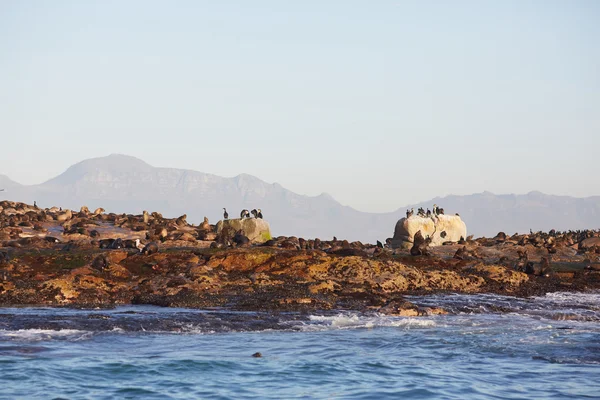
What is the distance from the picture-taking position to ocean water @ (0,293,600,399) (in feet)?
48.5

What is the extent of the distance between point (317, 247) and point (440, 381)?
26984 millimetres

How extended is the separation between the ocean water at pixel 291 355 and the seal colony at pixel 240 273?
205 cm

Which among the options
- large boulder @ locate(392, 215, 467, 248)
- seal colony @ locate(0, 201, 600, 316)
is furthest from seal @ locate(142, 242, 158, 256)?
large boulder @ locate(392, 215, 467, 248)

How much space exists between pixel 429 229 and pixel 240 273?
64.1 feet

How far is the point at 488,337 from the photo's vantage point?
70.2 ft

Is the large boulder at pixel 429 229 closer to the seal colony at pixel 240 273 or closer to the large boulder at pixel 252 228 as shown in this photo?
the seal colony at pixel 240 273

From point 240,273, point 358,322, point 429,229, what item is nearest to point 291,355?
point 358,322

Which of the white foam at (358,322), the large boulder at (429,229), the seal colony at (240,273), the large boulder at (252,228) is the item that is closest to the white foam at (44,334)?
the seal colony at (240,273)

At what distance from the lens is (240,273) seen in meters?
31.8

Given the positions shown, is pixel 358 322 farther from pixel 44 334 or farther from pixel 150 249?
pixel 150 249

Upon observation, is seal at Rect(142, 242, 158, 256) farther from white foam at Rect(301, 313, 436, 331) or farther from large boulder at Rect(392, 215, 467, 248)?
large boulder at Rect(392, 215, 467, 248)

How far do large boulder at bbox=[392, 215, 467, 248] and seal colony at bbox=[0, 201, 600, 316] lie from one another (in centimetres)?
216

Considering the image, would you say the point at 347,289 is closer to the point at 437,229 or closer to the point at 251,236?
the point at 251,236

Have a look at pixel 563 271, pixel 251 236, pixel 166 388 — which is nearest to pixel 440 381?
pixel 166 388
